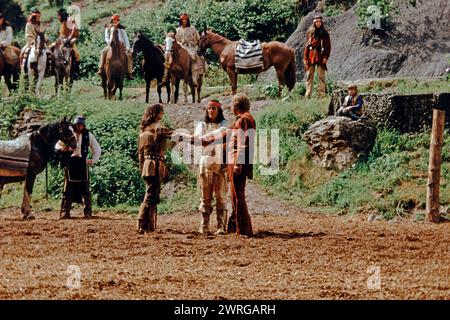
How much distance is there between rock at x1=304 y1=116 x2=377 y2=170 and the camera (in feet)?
63.8

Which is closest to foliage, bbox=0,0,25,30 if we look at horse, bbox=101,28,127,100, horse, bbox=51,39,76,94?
horse, bbox=51,39,76,94

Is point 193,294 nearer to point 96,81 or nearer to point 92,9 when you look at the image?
point 96,81

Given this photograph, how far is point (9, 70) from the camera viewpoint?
26.3 meters

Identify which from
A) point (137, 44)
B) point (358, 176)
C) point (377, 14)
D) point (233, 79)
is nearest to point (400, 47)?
point (377, 14)

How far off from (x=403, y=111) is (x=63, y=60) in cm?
916

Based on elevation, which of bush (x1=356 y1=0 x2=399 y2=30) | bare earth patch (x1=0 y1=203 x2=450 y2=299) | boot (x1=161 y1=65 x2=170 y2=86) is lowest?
bare earth patch (x1=0 y1=203 x2=450 y2=299)

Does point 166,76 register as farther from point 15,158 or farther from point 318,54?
point 15,158

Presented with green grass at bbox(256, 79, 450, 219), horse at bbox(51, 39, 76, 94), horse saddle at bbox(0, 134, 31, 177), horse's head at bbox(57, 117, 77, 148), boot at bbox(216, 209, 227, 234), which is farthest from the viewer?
horse at bbox(51, 39, 76, 94)

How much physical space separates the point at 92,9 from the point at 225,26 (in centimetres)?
963

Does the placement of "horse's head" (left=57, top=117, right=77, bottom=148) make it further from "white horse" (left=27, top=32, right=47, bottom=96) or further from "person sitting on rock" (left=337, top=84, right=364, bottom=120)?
"white horse" (left=27, top=32, right=47, bottom=96)

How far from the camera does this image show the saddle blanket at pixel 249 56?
79.9 ft

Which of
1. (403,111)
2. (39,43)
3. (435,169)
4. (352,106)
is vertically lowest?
(435,169)

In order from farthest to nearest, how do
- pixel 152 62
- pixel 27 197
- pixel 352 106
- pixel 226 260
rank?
pixel 152 62 < pixel 352 106 < pixel 27 197 < pixel 226 260

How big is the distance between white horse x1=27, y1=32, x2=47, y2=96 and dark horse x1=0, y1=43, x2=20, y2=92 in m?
0.97
